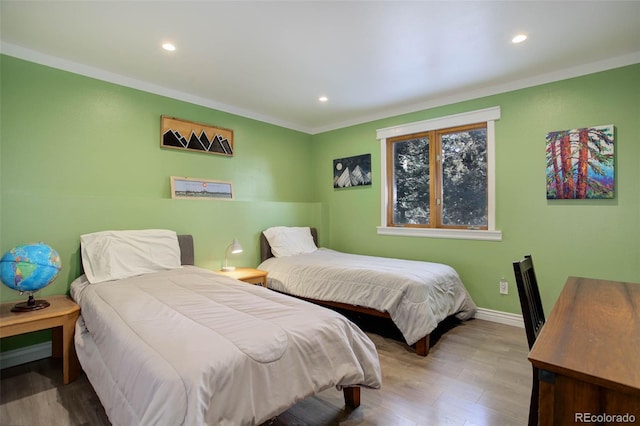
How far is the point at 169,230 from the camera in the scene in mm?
3217

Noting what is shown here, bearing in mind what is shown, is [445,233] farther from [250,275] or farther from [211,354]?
[211,354]

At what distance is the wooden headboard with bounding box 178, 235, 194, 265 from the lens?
3.25 meters

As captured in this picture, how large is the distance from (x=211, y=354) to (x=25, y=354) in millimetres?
2371

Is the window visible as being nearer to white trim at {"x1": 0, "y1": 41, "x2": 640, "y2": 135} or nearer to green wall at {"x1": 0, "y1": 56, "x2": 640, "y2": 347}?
green wall at {"x1": 0, "y1": 56, "x2": 640, "y2": 347}

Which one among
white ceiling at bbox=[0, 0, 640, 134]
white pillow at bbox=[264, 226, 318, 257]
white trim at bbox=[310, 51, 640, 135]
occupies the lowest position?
white pillow at bbox=[264, 226, 318, 257]

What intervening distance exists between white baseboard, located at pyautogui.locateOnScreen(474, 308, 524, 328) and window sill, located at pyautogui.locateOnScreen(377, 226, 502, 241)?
78cm

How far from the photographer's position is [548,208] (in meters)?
3.07

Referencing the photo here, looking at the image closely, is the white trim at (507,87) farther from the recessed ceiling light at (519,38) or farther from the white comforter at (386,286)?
the white comforter at (386,286)

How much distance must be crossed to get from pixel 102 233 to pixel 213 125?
1727 mm

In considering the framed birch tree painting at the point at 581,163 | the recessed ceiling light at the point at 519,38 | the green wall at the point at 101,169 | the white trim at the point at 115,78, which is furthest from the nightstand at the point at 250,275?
the recessed ceiling light at the point at 519,38

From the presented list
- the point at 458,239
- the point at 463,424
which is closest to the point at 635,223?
the point at 458,239

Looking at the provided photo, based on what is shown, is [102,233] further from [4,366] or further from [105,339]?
[105,339]

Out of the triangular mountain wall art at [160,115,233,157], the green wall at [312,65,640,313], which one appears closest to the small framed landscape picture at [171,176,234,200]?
the triangular mountain wall art at [160,115,233,157]

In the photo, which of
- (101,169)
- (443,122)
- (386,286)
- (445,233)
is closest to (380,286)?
(386,286)
